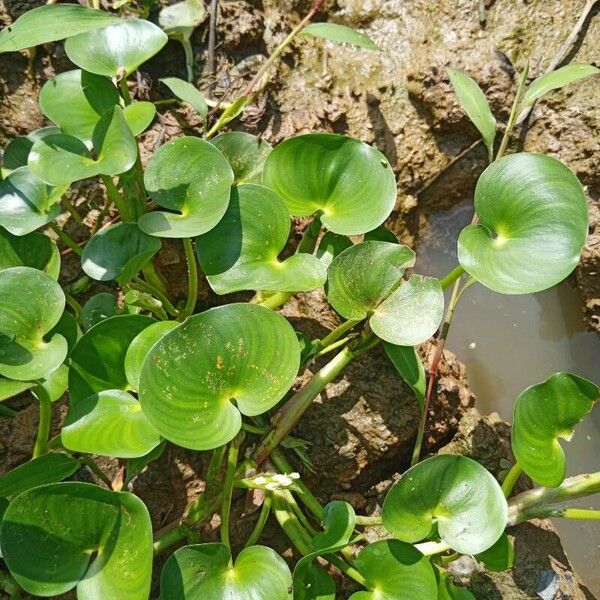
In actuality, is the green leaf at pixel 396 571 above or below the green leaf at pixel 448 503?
below

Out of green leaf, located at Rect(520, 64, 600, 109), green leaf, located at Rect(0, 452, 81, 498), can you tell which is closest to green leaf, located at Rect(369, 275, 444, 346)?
green leaf, located at Rect(520, 64, 600, 109)

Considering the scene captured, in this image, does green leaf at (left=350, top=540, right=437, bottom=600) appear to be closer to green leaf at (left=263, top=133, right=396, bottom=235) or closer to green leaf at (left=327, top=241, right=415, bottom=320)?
green leaf at (left=327, top=241, right=415, bottom=320)

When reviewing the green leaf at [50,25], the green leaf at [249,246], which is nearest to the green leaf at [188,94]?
the green leaf at [50,25]

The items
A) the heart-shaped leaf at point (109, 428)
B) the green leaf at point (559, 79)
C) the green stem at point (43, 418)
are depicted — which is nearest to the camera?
the heart-shaped leaf at point (109, 428)

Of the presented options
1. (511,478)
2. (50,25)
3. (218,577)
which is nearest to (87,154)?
(50,25)

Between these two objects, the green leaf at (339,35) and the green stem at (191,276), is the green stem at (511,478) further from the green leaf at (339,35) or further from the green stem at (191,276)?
the green leaf at (339,35)

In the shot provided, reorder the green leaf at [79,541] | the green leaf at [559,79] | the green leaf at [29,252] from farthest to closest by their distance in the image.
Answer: the green leaf at [559,79] → the green leaf at [29,252] → the green leaf at [79,541]
